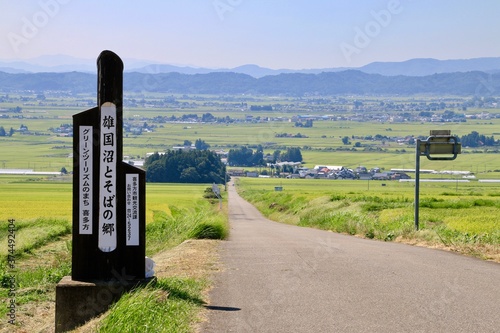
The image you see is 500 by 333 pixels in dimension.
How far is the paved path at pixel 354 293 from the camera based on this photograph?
6.58 m

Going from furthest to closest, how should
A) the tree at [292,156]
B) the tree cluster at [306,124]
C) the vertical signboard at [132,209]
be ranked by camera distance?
the tree cluster at [306,124], the tree at [292,156], the vertical signboard at [132,209]

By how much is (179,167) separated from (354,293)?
69.2 metres

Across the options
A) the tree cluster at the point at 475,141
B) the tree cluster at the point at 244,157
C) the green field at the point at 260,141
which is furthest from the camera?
the tree cluster at the point at 475,141

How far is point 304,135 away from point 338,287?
16366 centimetres

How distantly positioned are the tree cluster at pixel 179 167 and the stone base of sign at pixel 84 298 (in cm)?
6667

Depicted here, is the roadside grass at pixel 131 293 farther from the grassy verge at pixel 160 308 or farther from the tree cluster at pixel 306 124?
the tree cluster at pixel 306 124

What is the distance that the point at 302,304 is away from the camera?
7.38m

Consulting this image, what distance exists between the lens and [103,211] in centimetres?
748

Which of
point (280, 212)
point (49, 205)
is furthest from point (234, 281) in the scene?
point (280, 212)

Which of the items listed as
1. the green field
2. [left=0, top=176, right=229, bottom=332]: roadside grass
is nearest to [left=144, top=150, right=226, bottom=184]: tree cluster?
the green field

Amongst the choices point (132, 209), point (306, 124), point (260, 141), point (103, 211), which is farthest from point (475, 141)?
point (103, 211)

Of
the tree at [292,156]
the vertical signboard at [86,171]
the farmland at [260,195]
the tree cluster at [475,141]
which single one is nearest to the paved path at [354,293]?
the farmland at [260,195]

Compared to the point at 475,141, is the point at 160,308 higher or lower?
lower

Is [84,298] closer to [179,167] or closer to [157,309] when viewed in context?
[157,309]
